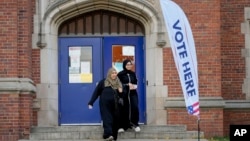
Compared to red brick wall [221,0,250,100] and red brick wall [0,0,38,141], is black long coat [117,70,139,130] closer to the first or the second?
red brick wall [0,0,38,141]

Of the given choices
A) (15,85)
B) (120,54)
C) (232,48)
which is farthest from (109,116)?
(232,48)

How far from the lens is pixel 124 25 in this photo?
1669 cm

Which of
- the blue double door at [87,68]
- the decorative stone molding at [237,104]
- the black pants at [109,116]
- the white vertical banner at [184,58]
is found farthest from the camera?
the decorative stone molding at [237,104]

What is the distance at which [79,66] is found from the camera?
16531mm

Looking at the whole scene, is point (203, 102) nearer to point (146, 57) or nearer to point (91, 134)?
point (146, 57)

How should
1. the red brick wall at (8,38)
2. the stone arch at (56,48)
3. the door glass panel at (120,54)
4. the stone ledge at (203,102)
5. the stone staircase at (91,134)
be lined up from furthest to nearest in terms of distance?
the door glass panel at (120,54), the stone arch at (56,48), the stone ledge at (203,102), the red brick wall at (8,38), the stone staircase at (91,134)

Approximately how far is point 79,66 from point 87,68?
0.20m

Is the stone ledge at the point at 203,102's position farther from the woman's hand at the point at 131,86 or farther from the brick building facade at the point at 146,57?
the woman's hand at the point at 131,86

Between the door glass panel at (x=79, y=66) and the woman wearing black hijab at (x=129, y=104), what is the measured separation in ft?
5.81

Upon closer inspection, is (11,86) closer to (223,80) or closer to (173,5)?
(173,5)

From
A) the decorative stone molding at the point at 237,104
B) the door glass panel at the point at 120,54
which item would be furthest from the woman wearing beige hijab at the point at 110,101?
the decorative stone molding at the point at 237,104

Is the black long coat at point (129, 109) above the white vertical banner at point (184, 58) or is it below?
below

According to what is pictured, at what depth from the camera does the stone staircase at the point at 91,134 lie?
14680 millimetres

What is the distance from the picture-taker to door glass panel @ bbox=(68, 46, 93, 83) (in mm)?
16484
